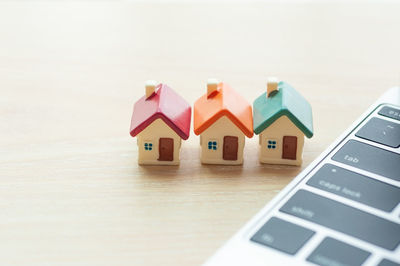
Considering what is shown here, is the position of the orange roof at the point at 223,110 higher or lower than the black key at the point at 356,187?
higher

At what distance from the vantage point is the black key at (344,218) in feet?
1.45

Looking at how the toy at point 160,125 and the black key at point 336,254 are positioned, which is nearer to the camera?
the black key at point 336,254

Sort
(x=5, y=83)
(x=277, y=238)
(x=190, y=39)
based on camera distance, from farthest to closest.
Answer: (x=190, y=39) < (x=5, y=83) < (x=277, y=238)

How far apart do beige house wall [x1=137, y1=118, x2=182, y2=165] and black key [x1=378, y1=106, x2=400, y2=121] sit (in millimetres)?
199

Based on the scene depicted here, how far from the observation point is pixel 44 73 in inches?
30.3

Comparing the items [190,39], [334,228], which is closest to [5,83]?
[190,39]

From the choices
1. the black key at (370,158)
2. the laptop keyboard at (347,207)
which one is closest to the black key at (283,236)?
the laptop keyboard at (347,207)

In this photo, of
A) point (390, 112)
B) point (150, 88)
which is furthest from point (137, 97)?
point (390, 112)

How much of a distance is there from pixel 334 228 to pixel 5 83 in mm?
458

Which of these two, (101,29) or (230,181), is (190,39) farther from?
(230,181)

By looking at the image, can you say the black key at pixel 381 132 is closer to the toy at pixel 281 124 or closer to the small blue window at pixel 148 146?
the toy at pixel 281 124

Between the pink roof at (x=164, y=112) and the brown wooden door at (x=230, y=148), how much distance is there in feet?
0.13

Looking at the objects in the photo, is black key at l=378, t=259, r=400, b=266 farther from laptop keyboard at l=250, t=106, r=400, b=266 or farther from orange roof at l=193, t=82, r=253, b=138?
orange roof at l=193, t=82, r=253, b=138

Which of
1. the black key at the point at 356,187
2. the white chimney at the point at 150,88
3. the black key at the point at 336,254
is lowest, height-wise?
the black key at the point at 336,254
